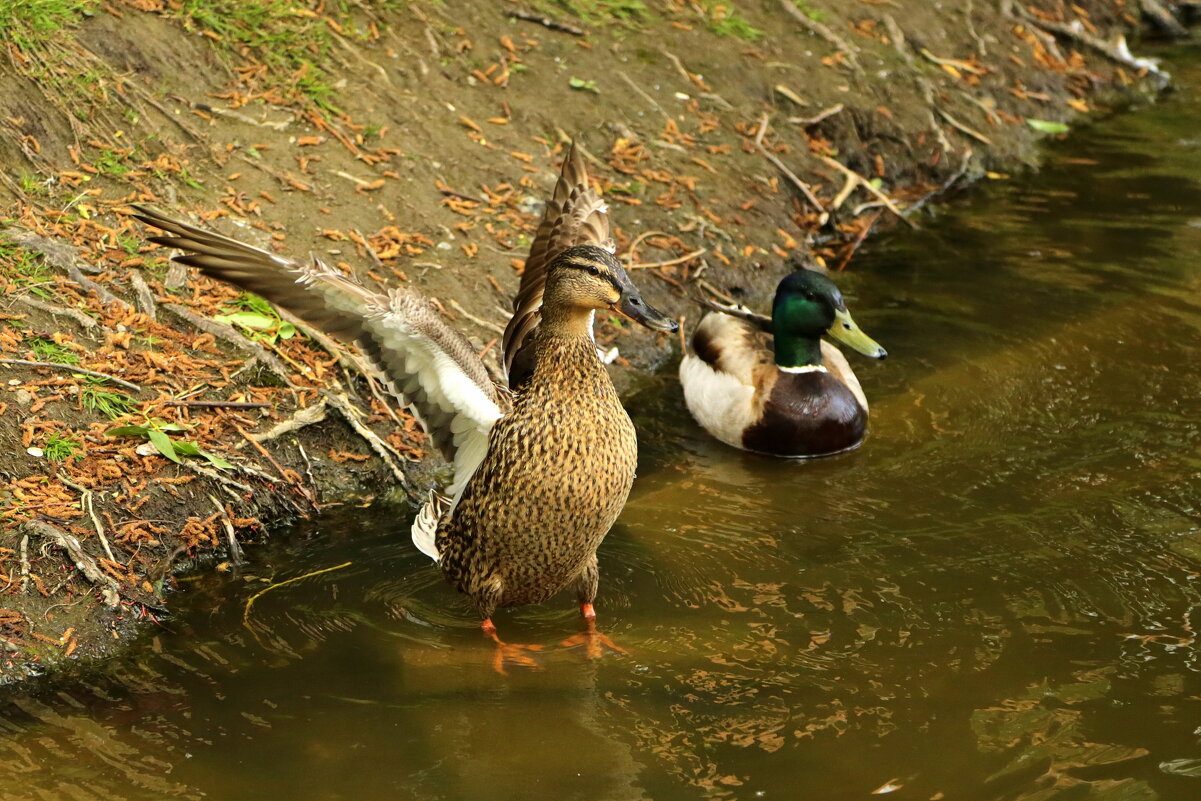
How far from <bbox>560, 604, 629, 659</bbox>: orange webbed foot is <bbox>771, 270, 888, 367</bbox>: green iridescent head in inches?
92.5

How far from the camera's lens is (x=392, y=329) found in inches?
184

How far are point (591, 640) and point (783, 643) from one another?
2.26ft

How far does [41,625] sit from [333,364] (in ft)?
6.18

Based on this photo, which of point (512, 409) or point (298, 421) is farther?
point (298, 421)

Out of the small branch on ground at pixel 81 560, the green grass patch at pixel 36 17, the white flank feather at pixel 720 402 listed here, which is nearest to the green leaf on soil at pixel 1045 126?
the white flank feather at pixel 720 402

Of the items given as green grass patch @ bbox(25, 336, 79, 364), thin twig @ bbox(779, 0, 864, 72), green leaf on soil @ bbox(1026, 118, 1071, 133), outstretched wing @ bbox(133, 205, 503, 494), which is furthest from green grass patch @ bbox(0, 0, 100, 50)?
green leaf on soil @ bbox(1026, 118, 1071, 133)

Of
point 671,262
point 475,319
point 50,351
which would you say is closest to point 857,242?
point 671,262

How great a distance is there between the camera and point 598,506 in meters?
4.67

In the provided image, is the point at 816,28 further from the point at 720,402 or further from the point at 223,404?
the point at 223,404

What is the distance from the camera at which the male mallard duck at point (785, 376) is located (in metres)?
6.61

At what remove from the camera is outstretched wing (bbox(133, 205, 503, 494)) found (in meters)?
4.37

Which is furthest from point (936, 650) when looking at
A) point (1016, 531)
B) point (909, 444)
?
point (909, 444)

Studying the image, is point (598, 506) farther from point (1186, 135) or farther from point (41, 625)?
point (1186, 135)

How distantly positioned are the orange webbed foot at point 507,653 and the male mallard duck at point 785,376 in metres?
2.09
